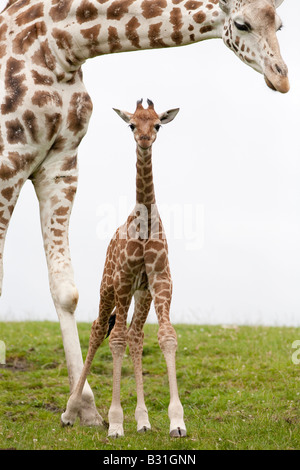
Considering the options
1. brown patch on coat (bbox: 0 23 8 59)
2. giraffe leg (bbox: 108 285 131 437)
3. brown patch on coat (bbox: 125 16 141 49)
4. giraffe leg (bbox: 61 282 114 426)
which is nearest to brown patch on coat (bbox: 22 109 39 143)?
brown patch on coat (bbox: 0 23 8 59)

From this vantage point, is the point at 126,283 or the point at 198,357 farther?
the point at 198,357

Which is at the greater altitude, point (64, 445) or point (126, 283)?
point (126, 283)

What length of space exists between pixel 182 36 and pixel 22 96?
1788 mm

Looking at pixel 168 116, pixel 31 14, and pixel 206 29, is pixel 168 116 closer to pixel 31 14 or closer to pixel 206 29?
pixel 206 29

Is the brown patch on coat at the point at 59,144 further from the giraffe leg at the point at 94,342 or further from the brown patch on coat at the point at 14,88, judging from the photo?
the giraffe leg at the point at 94,342

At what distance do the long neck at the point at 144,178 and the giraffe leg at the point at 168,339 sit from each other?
2.41ft

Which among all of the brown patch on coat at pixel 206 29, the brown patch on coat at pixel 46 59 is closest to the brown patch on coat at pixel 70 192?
the brown patch on coat at pixel 46 59

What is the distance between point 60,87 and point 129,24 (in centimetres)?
102

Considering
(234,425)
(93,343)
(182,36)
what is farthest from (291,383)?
(182,36)

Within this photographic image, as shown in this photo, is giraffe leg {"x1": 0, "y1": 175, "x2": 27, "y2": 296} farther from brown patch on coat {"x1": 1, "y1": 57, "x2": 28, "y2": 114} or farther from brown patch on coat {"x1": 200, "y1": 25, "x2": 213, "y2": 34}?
brown patch on coat {"x1": 200, "y1": 25, "x2": 213, "y2": 34}

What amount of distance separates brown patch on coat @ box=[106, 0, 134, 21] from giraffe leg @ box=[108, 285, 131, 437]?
2826 mm

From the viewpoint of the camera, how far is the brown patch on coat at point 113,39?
8.38 metres

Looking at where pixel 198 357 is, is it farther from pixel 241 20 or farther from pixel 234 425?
pixel 241 20
